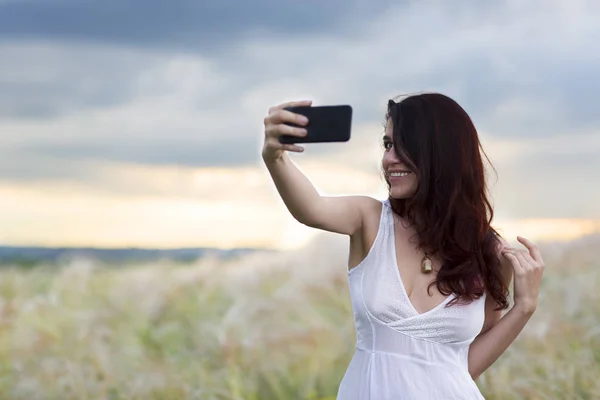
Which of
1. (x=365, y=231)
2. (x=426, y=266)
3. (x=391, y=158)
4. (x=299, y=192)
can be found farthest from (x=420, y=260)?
(x=299, y=192)

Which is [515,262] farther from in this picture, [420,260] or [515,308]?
[420,260]

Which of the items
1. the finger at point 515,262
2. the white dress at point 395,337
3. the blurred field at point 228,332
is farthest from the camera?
the blurred field at point 228,332

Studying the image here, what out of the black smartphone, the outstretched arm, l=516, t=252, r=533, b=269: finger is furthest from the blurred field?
the black smartphone

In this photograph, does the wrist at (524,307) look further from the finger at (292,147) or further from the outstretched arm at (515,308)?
the finger at (292,147)

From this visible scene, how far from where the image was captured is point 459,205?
6.54ft

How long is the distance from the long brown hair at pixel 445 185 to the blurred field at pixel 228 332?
150 centimetres

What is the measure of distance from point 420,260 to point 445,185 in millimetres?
190

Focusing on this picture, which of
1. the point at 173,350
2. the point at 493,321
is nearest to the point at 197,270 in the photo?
the point at 173,350

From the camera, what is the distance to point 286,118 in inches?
65.2

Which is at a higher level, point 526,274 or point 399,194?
point 399,194

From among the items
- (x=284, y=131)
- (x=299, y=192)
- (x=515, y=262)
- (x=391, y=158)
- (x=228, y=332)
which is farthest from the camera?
(x=228, y=332)

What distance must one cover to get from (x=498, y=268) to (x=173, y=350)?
76.2 inches

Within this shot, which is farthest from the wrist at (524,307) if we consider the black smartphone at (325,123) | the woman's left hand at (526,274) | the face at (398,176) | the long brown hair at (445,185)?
the black smartphone at (325,123)

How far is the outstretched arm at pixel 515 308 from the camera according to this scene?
6.74 feet
